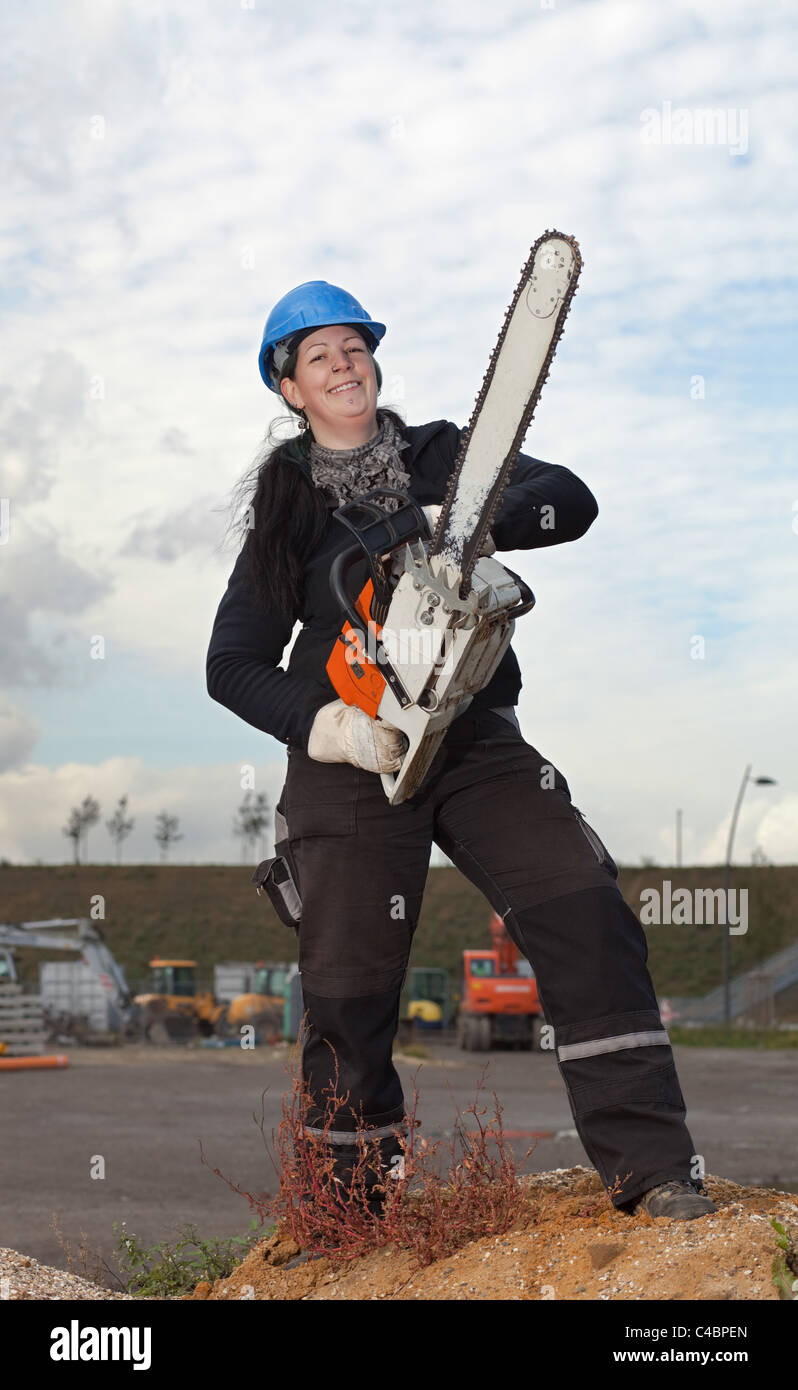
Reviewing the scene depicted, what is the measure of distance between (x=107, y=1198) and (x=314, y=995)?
19.7ft

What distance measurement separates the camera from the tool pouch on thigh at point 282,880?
395 centimetres

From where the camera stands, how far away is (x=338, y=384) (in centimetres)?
389

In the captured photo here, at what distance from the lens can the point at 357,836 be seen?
369 centimetres

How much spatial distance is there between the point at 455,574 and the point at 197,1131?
11.2m

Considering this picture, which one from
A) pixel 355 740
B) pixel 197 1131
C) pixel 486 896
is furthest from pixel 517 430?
pixel 197 1131

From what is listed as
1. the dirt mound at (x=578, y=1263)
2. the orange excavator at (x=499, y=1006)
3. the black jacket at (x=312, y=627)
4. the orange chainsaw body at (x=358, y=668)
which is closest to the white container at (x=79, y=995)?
the orange excavator at (x=499, y=1006)

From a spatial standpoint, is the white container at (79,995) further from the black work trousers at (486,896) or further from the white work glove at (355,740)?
the white work glove at (355,740)

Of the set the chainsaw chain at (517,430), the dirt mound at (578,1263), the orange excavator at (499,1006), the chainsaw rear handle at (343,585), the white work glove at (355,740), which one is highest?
the chainsaw chain at (517,430)

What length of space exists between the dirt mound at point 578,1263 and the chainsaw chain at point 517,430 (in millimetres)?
1604

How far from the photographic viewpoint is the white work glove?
3.50m

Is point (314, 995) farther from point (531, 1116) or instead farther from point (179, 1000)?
point (179, 1000)

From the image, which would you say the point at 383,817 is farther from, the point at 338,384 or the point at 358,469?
the point at 338,384

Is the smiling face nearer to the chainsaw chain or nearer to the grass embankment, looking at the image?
the chainsaw chain
